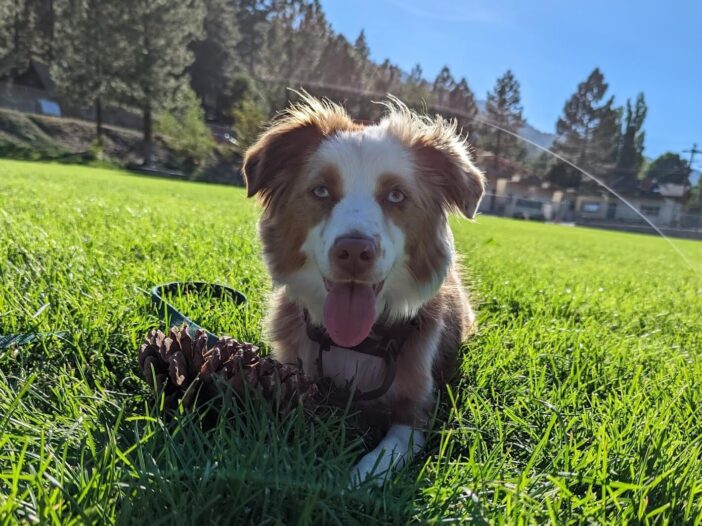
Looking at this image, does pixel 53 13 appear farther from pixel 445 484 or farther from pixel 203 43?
pixel 445 484

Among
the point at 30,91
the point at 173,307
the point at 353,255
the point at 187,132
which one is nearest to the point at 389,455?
the point at 353,255

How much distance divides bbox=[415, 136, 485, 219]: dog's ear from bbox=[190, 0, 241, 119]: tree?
→ 59.1 m

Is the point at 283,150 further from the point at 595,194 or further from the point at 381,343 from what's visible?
the point at 595,194

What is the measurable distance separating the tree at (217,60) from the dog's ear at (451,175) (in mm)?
59059

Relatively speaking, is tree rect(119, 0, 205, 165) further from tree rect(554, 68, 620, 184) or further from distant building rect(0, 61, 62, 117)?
tree rect(554, 68, 620, 184)

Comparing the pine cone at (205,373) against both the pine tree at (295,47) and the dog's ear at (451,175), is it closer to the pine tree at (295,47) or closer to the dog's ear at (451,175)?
the dog's ear at (451,175)

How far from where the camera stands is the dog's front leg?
1.67 m

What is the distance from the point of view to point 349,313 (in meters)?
2.44

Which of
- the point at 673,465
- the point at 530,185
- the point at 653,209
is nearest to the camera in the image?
the point at 673,465

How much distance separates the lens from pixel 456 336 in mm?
3086

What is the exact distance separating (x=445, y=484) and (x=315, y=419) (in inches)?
19.8

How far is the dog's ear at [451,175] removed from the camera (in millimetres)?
2875

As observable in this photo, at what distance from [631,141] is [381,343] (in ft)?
20.1

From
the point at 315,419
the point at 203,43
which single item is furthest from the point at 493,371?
the point at 203,43
